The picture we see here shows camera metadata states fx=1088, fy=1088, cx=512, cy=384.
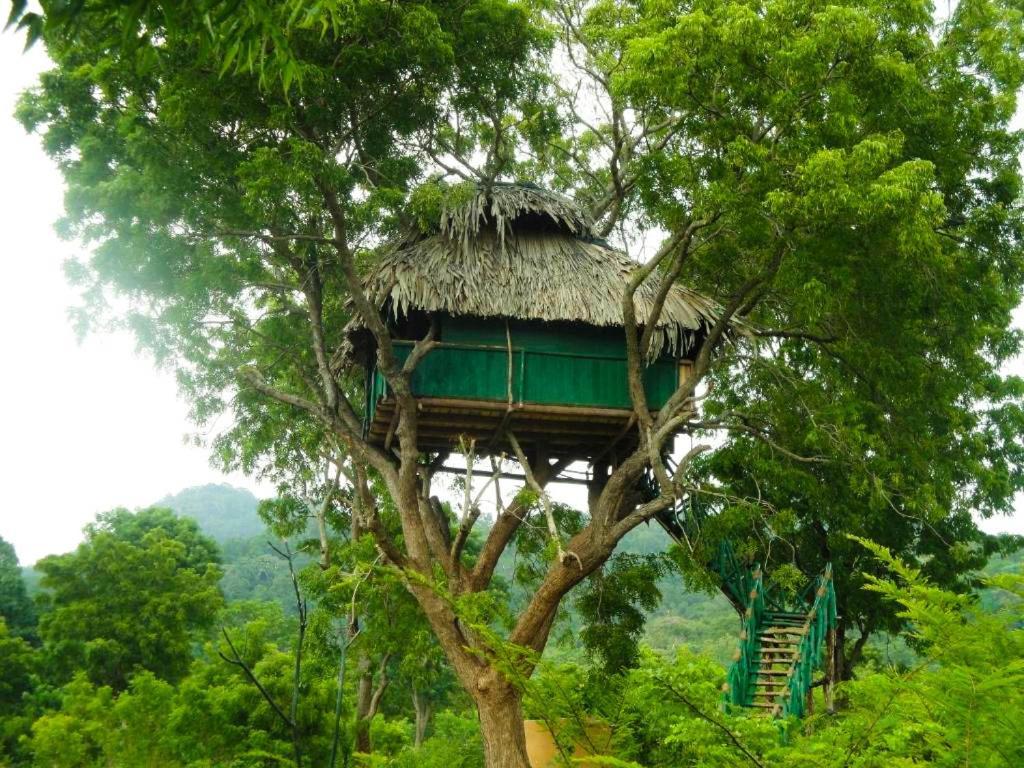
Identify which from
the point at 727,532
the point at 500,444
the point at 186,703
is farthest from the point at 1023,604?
the point at 500,444

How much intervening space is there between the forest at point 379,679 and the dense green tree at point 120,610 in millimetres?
37

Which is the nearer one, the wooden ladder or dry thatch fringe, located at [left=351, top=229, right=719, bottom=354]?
the wooden ladder

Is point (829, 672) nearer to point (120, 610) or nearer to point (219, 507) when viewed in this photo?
point (120, 610)

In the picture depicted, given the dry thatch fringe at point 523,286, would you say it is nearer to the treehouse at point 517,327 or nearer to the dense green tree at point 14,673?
the treehouse at point 517,327

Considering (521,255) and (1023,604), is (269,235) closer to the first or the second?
(521,255)

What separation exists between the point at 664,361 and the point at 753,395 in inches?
116

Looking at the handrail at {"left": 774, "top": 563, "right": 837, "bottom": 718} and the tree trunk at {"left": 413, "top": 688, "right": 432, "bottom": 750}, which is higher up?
the handrail at {"left": 774, "top": 563, "right": 837, "bottom": 718}

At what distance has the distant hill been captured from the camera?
7588cm

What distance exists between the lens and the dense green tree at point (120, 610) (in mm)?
19859

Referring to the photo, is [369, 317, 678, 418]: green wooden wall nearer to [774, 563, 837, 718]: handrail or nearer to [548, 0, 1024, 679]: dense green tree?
[548, 0, 1024, 679]: dense green tree

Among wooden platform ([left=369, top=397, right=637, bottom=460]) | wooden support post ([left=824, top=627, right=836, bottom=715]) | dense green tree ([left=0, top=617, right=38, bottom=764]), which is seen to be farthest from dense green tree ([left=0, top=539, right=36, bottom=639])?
wooden support post ([left=824, top=627, right=836, bottom=715])

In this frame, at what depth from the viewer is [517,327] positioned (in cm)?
1254

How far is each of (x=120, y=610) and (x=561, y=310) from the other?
42.1ft

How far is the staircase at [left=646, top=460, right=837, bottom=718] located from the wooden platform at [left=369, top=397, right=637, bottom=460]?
1007 mm
